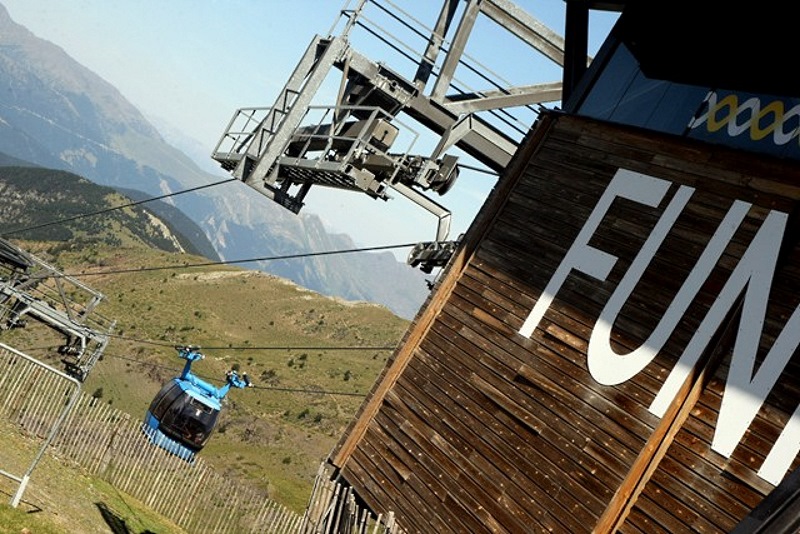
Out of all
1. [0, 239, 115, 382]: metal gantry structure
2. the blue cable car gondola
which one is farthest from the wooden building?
[0, 239, 115, 382]: metal gantry structure

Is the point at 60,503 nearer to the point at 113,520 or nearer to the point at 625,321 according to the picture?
the point at 113,520

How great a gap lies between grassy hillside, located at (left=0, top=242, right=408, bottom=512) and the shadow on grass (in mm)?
7768

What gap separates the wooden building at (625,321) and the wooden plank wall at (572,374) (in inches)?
1.0

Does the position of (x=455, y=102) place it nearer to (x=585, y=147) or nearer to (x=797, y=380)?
(x=585, y=147)

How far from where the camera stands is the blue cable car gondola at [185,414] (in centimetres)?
2606

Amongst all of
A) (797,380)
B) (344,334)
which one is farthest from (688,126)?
Answer: (344,334)

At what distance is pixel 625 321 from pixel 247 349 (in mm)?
24951

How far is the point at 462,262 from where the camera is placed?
12930 millimetres

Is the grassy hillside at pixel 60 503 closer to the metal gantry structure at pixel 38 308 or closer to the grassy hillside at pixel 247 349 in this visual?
the grassy hillside at pixel 247 349

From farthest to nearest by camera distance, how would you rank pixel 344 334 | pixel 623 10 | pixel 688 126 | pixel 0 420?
pixel 344 334, pixel 0 420, pixel 623 10, pixel 688 126

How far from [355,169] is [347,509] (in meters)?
6.53

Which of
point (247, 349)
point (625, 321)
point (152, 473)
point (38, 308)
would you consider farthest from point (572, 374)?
point (247, 349)

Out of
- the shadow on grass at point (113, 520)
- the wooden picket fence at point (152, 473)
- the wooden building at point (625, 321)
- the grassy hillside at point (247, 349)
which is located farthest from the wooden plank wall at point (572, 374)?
the grassy hillside at point (247, 349)

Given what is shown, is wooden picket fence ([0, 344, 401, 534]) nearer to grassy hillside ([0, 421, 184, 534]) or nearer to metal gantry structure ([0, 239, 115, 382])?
grassy hillside ([0, 421, 184, 534])
